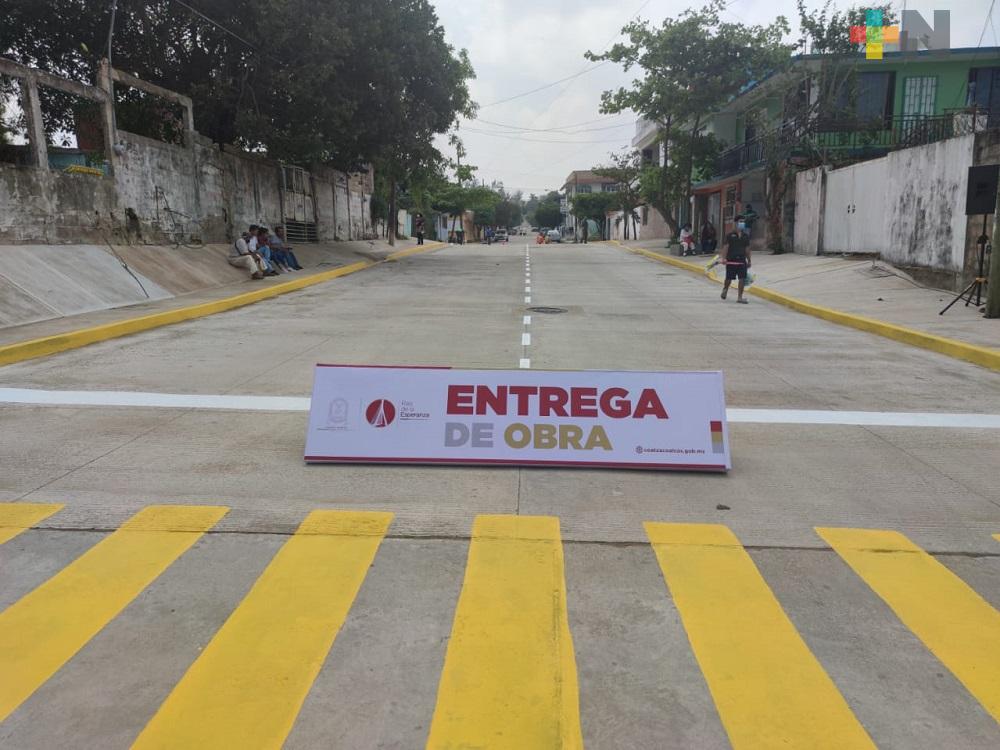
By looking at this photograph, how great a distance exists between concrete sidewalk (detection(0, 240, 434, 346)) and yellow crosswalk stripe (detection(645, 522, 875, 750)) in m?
9.75

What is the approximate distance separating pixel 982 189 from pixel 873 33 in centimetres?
1422

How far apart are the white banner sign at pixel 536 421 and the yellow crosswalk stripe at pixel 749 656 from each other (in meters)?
1.30

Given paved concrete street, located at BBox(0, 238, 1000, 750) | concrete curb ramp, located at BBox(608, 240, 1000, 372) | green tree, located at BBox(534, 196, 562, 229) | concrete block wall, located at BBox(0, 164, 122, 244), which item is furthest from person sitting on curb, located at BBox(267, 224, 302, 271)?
green tree, located at BBox(534, 196, 562, 229)

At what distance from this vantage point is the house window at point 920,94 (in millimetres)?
27141

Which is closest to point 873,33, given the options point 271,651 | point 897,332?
point 897,332

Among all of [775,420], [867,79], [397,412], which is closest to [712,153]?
[867,79]

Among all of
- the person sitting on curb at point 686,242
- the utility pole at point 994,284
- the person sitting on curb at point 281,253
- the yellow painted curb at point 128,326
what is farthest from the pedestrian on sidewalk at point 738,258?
the person sitting on curb at point 686,242

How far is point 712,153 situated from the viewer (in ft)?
105

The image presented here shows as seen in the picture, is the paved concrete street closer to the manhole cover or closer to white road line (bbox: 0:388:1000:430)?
white road line (bbox: 0:388:1000:430)

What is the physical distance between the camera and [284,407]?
729 cm

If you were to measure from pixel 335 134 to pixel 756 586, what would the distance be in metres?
22.4

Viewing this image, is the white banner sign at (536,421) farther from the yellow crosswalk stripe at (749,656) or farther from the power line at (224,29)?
the power line at (224,29)

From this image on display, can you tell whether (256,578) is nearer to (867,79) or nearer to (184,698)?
(184,698)

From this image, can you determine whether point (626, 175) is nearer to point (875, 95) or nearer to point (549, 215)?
point (875, 95)
